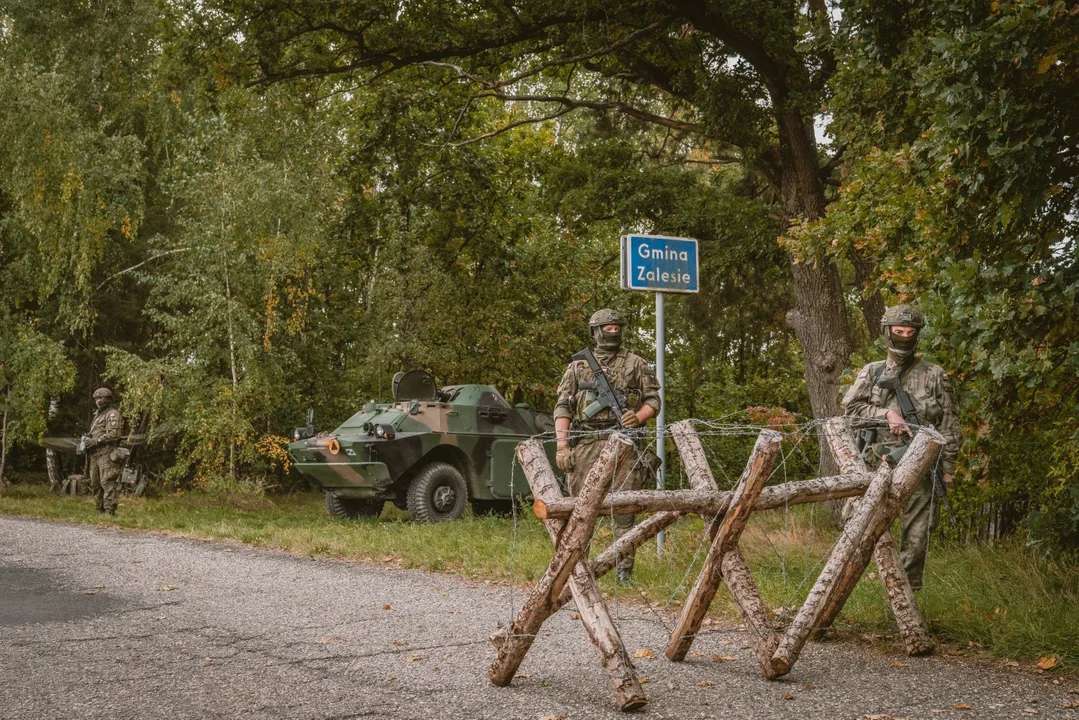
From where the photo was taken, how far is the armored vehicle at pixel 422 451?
14711 mm

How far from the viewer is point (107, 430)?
15.8 metres

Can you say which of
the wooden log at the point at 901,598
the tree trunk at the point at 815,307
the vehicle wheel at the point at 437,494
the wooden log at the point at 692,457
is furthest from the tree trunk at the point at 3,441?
the wooden log at the point at 901,598

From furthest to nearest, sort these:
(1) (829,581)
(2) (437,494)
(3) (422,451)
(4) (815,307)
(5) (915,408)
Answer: (2) (437,494), (3) (422,451), (4) (815,307), (5) (915,408), (1) (829,581)

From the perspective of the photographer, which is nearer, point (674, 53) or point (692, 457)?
point (692, 457)

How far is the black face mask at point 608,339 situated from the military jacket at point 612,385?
0.06 metres

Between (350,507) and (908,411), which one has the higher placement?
(908,411)

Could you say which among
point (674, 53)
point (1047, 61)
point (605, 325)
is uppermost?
point (674, 53)

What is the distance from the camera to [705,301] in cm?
1903

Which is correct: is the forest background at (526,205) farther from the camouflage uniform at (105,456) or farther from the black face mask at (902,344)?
the camouflage uniform at (105,456)

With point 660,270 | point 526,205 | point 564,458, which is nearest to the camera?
point 564,458

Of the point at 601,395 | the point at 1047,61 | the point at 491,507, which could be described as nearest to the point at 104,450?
the point at 491,507

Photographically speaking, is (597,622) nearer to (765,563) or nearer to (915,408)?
(915,408)

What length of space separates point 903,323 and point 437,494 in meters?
9.25

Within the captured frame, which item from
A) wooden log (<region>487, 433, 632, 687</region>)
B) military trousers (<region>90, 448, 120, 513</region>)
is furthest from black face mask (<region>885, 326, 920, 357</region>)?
military trousers (<region>90, 448, 120, 513</region>)
